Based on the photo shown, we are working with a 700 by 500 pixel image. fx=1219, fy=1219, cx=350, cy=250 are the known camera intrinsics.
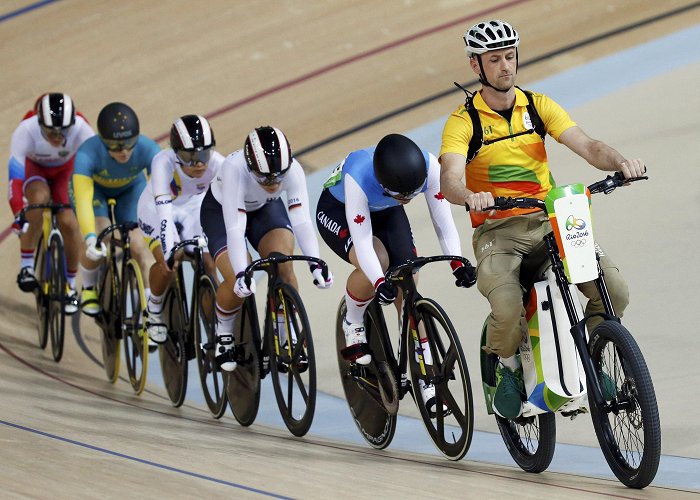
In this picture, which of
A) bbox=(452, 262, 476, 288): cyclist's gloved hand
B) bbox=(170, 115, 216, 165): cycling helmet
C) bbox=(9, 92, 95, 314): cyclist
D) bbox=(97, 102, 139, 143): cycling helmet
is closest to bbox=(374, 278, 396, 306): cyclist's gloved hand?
bbox=(452, 262, 476, 288): cyclist's gloved hand

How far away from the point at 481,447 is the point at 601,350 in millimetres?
1265

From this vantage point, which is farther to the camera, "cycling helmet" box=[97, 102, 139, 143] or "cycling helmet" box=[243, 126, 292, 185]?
"cycling helmet" box=[97, 102, 139, 143]

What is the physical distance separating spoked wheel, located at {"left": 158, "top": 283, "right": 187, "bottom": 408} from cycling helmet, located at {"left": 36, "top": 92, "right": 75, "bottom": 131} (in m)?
1.30

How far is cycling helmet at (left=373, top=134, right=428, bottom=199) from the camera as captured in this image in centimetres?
405

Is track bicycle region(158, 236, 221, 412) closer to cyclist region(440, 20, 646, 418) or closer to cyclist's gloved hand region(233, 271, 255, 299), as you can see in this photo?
cyclist's gloved hand region(233, 271, 255, 299)

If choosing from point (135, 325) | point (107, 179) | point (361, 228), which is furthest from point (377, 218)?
point (107, 179)

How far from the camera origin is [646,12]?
1009cm

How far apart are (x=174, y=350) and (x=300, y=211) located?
1211 millimetres

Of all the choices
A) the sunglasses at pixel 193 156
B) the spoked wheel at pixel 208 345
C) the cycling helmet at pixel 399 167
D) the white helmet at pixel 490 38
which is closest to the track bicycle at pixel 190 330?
the spoked wheel at pixel 208 345

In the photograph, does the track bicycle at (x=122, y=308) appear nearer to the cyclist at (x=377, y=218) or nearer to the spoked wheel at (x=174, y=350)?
the spoked wheel at (x=174, y=350)

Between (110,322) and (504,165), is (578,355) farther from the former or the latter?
(110,322)

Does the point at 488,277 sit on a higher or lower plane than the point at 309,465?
higher

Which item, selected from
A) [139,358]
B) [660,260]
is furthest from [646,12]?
[139,358]

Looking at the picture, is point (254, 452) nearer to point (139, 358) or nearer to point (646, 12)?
point (139, 358)
